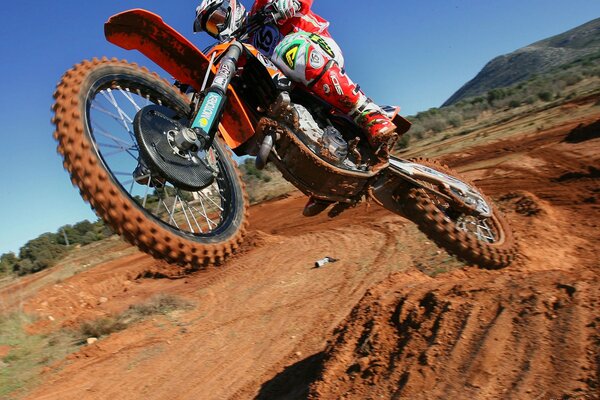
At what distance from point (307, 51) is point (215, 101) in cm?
83

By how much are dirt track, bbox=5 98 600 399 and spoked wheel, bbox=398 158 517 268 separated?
212 millimetres

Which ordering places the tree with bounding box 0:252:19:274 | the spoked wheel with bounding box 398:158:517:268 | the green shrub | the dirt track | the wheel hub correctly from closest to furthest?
the dirt track < the wheel hub < the spoked wheel with bounding box 398:158:517:268 < the tree with bounding box 0:252:19:274 < the green shrub

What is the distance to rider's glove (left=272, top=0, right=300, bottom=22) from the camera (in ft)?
11.6

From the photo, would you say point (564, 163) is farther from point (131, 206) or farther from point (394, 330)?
point (131, 206)

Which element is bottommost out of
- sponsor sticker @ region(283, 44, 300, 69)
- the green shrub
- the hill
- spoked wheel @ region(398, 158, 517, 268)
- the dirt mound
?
the dirt mound

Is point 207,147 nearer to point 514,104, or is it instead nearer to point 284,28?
point 284,28

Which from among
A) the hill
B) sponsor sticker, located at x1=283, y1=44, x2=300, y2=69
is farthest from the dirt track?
the hill

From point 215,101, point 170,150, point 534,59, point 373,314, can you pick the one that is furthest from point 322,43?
point 534,59

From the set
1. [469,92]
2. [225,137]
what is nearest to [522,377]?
[225,137]

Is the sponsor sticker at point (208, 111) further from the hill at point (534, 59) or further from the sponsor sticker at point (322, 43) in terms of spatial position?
the hill at point (534, 59)

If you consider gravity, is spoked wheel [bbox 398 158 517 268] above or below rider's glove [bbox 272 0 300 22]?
below

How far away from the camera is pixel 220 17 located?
362 centimetres

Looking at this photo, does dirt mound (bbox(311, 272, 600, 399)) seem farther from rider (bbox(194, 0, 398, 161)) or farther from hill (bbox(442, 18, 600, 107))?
hill (bbox(442, 18, 600, 107))

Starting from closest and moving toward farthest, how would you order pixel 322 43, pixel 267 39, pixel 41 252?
pixel 322 43, pixel 267 39, pixel 41 252
